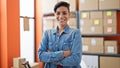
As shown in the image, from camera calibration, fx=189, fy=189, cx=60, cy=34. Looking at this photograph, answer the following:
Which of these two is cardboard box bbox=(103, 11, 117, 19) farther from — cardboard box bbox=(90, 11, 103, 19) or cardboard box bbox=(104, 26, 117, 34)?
cardboard box bbox=(104, 26, 117, 34)

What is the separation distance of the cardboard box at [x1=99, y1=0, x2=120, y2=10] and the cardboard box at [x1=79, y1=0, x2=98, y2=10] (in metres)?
0.11

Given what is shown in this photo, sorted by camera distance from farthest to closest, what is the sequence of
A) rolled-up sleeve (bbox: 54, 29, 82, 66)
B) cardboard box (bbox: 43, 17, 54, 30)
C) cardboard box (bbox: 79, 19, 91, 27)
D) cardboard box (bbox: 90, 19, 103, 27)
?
cardboard box (bbox: 43, 17, 54, 30)
cardboard box (bbox: 79, 19, 91, 27)
cardboard box (bbox: 90, 19, 103, 27)
rolled-up sleeve (bbox: 54, 29, 82, 66)

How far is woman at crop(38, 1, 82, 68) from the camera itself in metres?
1.67

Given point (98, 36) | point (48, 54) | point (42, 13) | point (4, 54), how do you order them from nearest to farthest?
1. point (48, 54)
2. point (4, 54)
3. point (98, 36)
4. point (42, 13)

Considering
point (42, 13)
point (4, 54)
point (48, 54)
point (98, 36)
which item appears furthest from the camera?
point (42, 13)

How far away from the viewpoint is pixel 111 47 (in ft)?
12.5

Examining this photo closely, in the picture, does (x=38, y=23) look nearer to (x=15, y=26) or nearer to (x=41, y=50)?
(x=15, y=26)

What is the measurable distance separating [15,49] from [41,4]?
156 cm

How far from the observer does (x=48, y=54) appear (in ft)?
5.74

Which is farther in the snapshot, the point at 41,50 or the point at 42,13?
the point at 42,13

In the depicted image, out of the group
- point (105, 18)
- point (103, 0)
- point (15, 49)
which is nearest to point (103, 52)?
point (105, 18)

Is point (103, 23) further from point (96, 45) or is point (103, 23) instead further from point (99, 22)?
point (96, 45)

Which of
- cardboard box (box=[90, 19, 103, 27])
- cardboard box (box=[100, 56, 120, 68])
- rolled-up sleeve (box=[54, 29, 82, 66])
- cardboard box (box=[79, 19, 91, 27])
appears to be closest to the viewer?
rolled-up sleeve (box=[54, 29, 82, 66])

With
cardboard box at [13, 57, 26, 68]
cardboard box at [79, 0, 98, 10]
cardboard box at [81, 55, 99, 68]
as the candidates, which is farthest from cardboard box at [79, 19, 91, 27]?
cardboard box at [13, 57, 26, 68]
